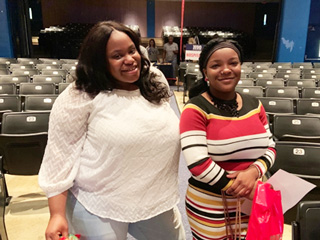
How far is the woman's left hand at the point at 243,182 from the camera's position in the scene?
1.06 meters

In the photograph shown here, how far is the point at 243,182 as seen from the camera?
1.06 metres

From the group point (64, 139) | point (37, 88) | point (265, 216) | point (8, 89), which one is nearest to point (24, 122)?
point (37, 88)

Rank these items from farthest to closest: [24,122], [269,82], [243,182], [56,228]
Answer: [269,82]
[24,122]
[243,182]
[56,228]

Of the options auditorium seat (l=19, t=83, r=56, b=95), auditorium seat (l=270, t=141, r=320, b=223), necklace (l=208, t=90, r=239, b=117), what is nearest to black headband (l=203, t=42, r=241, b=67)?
necklace (l=208, t=90, r=239, b=117)

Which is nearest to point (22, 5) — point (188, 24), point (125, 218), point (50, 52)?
point (50, 52)

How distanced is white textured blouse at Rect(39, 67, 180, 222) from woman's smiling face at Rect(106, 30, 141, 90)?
0.07m

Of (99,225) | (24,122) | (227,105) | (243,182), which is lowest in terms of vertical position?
(24,122)

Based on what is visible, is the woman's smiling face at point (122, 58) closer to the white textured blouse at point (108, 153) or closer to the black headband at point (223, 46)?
the white textured blouse at point (108, 153)

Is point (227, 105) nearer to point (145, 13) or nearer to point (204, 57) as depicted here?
point (204, 57)

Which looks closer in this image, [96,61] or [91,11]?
[96,61]

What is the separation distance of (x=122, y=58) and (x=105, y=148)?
0.32 m

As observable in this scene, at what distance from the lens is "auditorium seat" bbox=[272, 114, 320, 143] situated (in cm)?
268

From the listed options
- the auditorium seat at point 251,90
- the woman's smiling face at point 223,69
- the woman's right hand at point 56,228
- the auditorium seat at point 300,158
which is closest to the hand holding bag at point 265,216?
the woman's smiling face at point 223,69

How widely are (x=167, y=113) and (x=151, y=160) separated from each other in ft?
0.67
